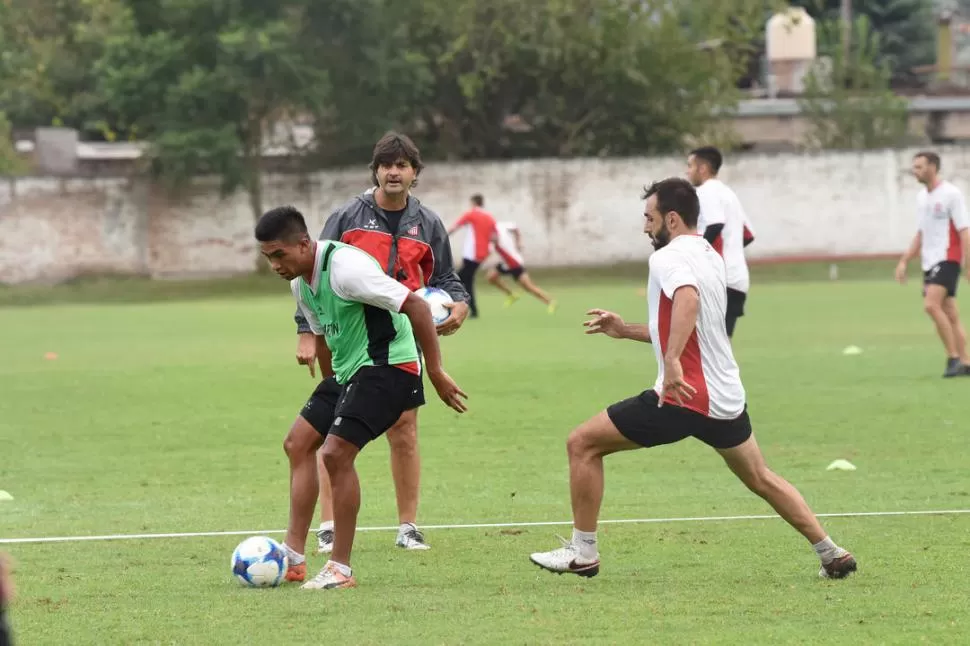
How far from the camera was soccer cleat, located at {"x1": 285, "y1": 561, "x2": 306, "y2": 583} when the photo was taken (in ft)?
24.7

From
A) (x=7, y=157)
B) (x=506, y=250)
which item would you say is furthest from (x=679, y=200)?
(x=7, y=157)

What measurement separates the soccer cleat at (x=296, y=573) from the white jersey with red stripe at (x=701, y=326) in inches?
70.8

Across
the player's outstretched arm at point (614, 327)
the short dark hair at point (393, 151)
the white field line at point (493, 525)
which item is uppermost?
the short dark hair at point (393, 151)

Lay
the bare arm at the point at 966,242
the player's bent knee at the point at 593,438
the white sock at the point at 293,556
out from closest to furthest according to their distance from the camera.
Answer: the player's bent knee at the point at 593,438 < the white sock at the point at 293,556 < the bare arm at the point at 966,242

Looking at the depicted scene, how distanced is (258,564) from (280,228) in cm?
148

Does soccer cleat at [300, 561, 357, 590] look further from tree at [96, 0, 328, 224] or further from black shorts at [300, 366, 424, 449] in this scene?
tree at [96, 0, 328, 224]

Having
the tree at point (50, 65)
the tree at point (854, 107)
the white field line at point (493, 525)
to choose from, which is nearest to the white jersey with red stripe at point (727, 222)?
the white field line at point (493, 525)

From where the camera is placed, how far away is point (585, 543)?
7398mm

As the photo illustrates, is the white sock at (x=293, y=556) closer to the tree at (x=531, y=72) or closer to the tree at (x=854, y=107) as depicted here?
the tree at (x=531, y=72)

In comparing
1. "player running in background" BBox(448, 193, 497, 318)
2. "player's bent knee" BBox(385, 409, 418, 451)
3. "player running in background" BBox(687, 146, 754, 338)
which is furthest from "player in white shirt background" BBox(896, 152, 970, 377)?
"player running in background" BBox(448, 193, 497, 318)

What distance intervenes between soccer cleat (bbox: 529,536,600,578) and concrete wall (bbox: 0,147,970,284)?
117 feet

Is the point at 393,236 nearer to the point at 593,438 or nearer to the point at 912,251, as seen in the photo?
the point at 593,438

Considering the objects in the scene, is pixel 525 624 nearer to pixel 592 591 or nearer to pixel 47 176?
pixel 592 591

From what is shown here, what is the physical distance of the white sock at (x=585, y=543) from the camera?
24.2 ft
